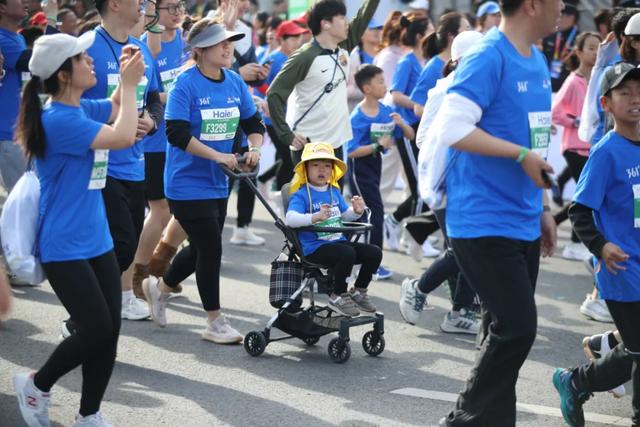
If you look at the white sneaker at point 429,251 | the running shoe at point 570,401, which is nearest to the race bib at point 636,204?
the running shoe at point 570,401

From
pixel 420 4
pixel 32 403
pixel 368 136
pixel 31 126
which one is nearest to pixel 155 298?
pixel 32 403

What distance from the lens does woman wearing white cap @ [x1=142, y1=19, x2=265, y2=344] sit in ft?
21.6

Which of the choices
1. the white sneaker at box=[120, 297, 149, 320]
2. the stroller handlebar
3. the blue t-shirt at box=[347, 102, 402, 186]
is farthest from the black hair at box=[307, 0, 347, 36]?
the white sneaker at box=[120, 297, 149, 320]

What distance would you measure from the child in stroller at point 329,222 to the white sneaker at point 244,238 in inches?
146

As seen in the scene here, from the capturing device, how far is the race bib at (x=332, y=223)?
261 inches

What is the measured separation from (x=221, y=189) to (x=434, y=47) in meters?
3.19

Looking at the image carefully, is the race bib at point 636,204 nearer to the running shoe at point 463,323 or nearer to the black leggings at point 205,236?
the running shoe at point 463,323

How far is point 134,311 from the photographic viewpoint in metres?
A: 7.43

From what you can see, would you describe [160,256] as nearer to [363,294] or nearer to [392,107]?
[363,294]

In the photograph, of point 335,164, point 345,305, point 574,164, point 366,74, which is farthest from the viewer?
point 574,164

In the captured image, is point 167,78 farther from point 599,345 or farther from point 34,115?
point 599,345

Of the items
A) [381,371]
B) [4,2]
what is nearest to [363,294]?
[381,371]

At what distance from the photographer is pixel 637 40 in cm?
689

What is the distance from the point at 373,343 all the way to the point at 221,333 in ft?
3.22
